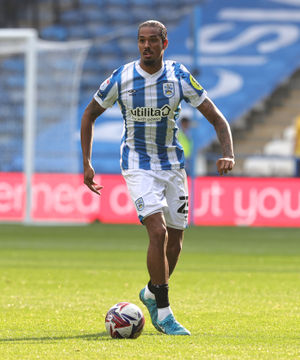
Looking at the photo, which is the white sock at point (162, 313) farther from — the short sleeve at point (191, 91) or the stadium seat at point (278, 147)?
the stadium seat at point (278, 147)

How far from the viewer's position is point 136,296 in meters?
8.08

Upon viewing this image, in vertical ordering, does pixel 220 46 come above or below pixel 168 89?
above

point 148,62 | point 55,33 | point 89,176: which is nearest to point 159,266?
point 89,176

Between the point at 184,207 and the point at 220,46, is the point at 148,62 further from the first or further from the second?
the point at 220,46

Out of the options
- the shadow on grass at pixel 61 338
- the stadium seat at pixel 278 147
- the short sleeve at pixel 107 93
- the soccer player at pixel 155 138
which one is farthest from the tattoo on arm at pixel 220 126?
the stadium seat at pixel 278 147

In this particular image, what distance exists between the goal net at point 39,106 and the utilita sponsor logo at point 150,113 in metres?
13.7

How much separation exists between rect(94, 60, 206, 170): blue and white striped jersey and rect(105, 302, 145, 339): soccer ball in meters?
1.00

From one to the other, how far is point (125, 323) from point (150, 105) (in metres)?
1.44

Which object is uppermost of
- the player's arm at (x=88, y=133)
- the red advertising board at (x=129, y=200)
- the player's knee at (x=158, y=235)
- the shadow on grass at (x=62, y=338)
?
the player's arm at (x=88, y=133)

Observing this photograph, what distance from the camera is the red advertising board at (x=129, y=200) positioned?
1939cm

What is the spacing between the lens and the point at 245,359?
15.8 ft

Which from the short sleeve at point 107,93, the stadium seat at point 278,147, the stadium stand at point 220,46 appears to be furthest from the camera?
the stadium stand at point 220,46

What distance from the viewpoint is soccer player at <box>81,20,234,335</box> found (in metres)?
5.95

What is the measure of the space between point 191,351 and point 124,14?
87.8 feet
